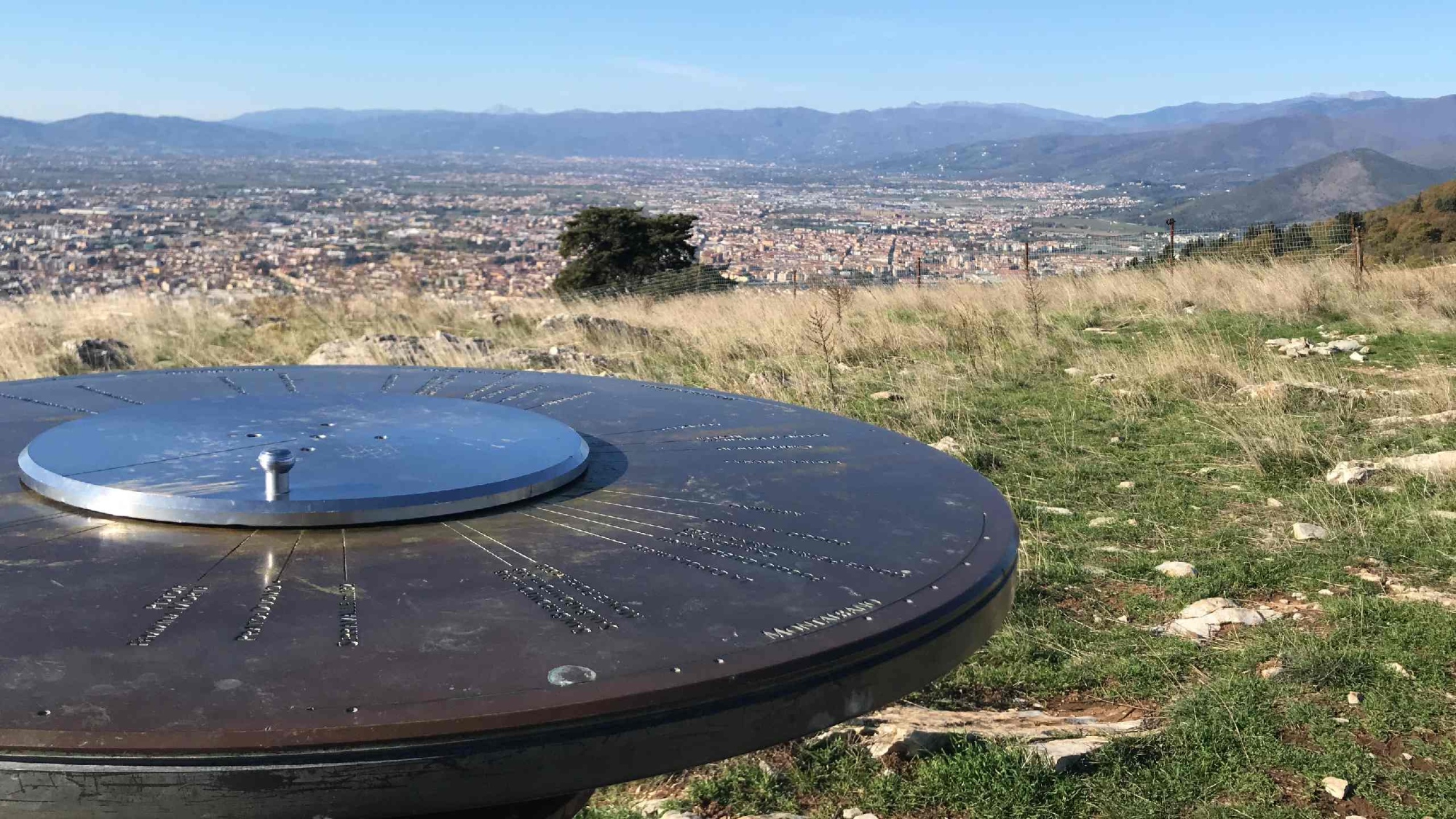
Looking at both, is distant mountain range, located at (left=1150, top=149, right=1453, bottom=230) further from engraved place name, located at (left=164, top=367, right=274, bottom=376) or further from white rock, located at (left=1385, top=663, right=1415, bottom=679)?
engraved place name, located at (left=164, top=367, right=274, bottom=376)

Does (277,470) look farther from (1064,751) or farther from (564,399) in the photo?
(1064,751)

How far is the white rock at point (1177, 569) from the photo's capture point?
4.99 meters

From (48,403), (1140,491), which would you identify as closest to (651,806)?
(48,403)

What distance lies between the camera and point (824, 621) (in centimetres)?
208

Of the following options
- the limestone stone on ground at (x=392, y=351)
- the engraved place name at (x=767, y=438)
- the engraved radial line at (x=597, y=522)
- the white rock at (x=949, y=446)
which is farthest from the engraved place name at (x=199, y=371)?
the limestone stone on ground at (x=392, y=351)

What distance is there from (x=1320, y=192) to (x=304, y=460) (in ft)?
138

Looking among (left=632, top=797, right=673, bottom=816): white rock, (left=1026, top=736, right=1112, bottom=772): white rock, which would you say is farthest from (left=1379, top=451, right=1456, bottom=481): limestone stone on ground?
(left=632, top=797, right=673, bottom=816): white rock

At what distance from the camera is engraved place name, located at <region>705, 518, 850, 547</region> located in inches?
102

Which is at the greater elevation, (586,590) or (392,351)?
(586,590)

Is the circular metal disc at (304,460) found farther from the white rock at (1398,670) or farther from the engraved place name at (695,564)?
the white rock at (1398,670)

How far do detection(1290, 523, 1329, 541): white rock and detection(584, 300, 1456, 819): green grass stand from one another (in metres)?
0.06

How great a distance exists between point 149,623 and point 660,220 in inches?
696

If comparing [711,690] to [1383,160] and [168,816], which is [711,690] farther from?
[1383,160]

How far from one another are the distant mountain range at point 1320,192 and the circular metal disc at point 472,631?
2935cm
